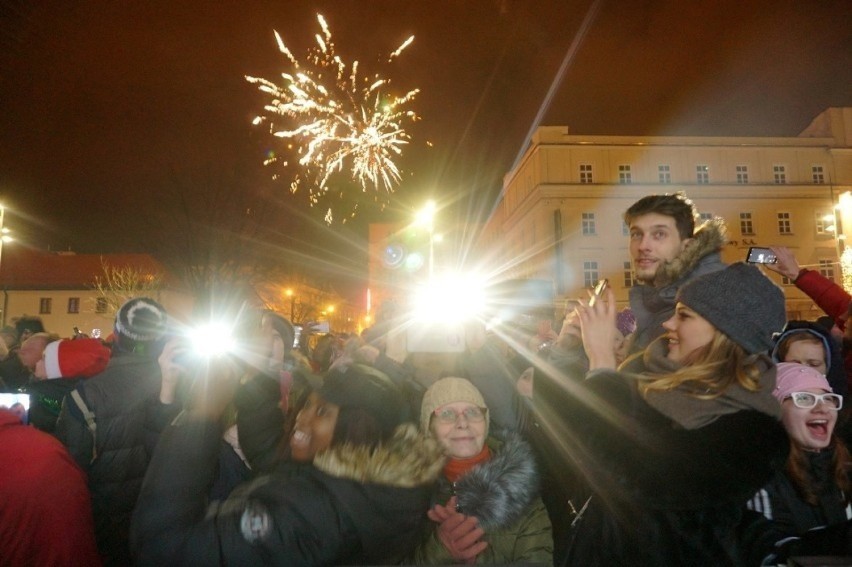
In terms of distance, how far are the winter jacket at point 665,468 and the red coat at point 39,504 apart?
2.07 m

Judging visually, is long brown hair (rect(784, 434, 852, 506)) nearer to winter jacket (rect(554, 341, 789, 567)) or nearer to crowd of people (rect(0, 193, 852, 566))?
crowd of people (rect(0, 193, 852, 566))

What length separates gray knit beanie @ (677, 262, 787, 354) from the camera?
221 centimetres

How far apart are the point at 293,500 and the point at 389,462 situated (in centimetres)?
35

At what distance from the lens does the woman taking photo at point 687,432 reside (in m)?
2.04

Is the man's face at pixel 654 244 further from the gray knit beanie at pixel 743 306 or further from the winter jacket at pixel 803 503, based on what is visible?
the winter jacket at pixel 803 503

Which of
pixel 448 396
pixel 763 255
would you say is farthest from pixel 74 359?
pixel 763 255

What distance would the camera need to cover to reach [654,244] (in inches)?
127

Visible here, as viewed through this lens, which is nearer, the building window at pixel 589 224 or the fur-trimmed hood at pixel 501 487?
the fur-trimmed hood at pixel 501 487

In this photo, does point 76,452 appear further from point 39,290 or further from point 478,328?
point 39,290

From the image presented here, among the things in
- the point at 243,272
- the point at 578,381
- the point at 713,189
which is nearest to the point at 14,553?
the point at 578,381

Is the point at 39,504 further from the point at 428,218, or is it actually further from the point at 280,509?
the point at 428,218

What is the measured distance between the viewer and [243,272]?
1196 inches

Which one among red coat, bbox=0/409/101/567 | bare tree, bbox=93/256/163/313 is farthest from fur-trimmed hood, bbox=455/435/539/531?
bare tree, bbox=93/256/163/313

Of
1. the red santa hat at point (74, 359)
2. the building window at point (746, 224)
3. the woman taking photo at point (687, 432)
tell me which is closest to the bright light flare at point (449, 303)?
the woman taking photo at point (687, 432)
